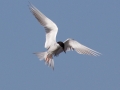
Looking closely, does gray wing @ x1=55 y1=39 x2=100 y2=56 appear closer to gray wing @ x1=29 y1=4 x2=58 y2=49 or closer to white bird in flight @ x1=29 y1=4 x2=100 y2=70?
white bird in flight @ x1=29 y1=4 x2=100 y2=70

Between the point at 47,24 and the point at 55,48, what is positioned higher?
the point at 47,24

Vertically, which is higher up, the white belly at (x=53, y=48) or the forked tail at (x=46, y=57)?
the white belly at (x=53, y=48)

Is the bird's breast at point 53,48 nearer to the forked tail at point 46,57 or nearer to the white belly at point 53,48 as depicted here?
the white belly at point 53,48

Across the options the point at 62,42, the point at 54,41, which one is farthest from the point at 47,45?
the point at 62,42

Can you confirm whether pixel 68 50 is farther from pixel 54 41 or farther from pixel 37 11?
pixel 37 11

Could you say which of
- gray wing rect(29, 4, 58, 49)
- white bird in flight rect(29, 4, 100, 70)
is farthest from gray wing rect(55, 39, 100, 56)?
gray wing rect(29, 4, 58, 49)

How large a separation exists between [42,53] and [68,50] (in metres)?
1.03

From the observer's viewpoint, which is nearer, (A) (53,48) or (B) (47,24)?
(A) (53,48)

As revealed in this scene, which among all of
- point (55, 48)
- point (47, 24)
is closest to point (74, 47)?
point (55, 48)

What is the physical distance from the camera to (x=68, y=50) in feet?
50.7

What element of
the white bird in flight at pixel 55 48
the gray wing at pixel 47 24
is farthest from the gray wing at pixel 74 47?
the gray wing at pixel 47 24

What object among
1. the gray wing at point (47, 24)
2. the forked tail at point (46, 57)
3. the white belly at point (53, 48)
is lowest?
the forked tail at point (46, 57)

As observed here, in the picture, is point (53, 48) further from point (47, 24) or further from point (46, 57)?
point (47, 24)

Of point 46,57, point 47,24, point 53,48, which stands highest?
point 47,24
